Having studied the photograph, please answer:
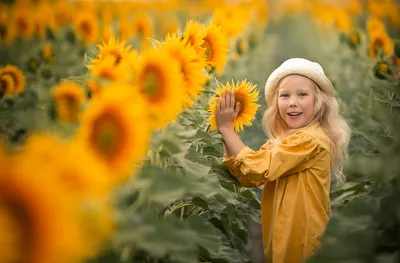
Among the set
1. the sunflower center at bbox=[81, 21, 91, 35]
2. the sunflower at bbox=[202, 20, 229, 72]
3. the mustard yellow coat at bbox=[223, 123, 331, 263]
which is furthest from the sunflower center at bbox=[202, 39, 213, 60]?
the sunflower center at bbox=[81, 21, 91, 35]

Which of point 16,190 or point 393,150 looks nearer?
point 16,190

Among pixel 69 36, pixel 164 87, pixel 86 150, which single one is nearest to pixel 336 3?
pixel 69 36

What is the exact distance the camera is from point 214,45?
1867 millimetres

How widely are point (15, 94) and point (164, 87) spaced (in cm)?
99

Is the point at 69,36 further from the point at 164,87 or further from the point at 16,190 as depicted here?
the point at 16,190

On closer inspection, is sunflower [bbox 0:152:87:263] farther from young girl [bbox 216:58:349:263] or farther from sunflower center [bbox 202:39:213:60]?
sunflower center [bbox 202:39:213:60]

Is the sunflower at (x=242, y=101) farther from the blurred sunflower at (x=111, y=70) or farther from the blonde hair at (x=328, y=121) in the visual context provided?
the blurred sunflower at (x=111, y=70)

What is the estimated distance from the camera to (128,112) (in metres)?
0.96

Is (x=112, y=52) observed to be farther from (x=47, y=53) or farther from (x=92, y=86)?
(x=47, y=53)

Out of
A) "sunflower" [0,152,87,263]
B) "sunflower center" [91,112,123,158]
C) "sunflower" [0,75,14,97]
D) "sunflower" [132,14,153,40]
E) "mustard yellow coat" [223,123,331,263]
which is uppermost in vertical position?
"sunflower" [132,14,153,40]

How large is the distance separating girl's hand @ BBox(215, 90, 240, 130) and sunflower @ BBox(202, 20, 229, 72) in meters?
0.21

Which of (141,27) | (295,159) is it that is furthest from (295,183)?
(141,27)

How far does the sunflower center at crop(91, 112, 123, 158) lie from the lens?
3.08ft

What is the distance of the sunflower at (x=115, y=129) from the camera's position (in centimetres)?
93
